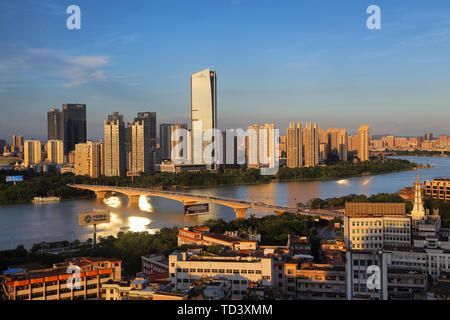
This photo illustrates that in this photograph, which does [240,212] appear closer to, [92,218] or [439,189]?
[92,218]

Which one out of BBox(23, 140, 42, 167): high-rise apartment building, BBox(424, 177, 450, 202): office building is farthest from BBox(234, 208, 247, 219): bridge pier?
BBox(23, 140, 42, 167): high-rise apartment building

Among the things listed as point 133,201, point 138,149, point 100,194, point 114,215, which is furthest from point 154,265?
point 138,149

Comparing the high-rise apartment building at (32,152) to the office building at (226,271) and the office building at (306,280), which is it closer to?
the office building at (226,271)

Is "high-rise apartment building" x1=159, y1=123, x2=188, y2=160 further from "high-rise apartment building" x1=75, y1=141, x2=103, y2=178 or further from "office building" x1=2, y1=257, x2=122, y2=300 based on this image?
"office building" x1=2, y1=257, x2=122, y2=300
